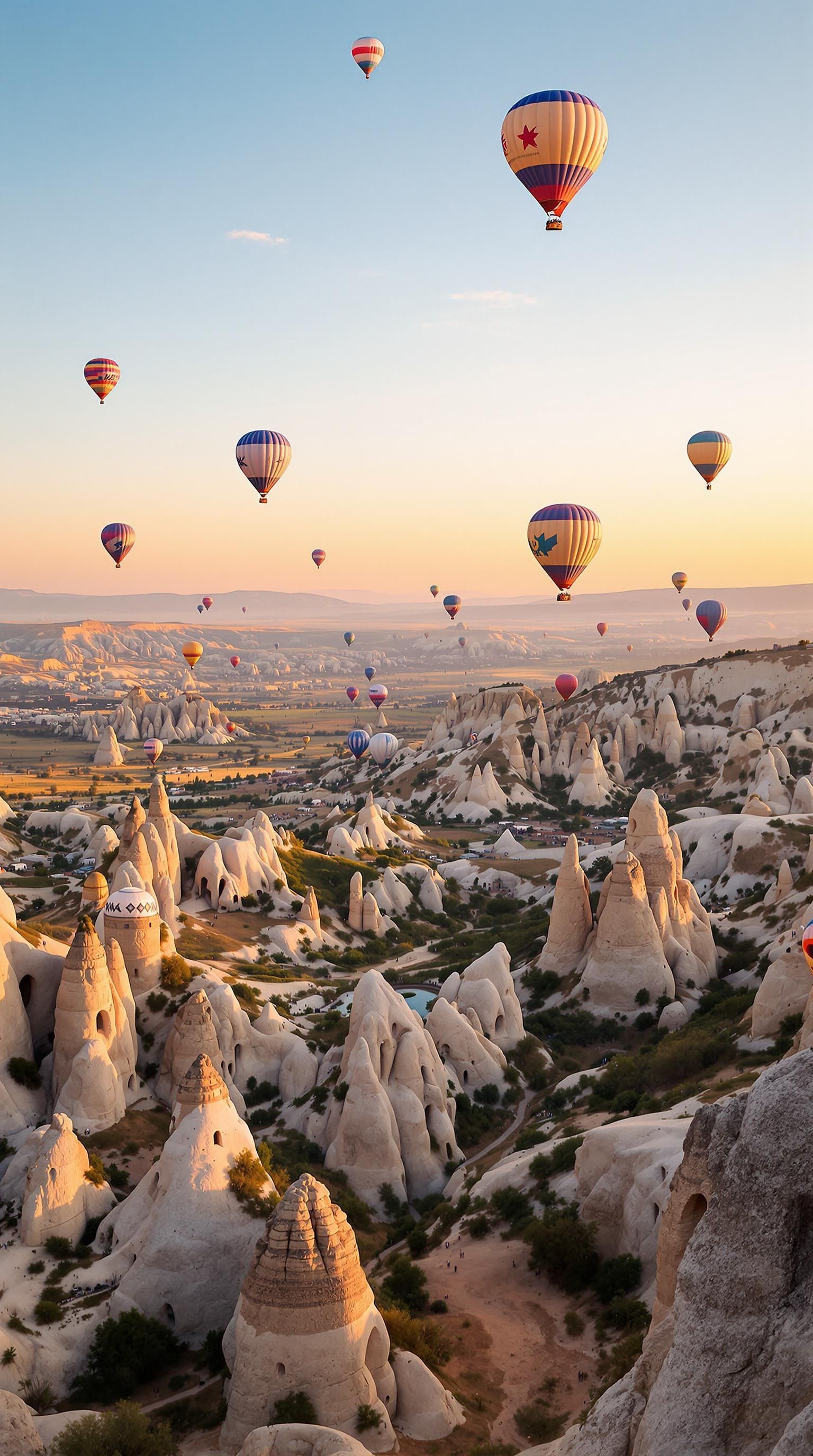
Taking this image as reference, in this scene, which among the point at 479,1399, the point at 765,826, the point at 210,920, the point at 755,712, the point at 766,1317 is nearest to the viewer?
the point at 766,1317

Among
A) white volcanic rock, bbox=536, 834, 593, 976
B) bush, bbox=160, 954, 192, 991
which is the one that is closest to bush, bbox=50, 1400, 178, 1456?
bush, bbox=160, 954, 192, 991

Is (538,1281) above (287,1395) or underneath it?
underneath

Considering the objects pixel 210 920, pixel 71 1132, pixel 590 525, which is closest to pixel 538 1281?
pixel 71 1132

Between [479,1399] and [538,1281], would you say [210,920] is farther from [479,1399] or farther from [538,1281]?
[479,1399]

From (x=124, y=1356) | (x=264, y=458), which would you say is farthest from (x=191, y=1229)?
(x=264, y=458)

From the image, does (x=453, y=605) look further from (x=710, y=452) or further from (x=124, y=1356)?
→ (x=124, y=1356)

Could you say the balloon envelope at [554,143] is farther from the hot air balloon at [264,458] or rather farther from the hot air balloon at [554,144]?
the hot air balloon at [264,458]

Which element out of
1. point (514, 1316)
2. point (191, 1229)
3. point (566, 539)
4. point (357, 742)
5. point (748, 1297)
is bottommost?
point (514, 1316)
